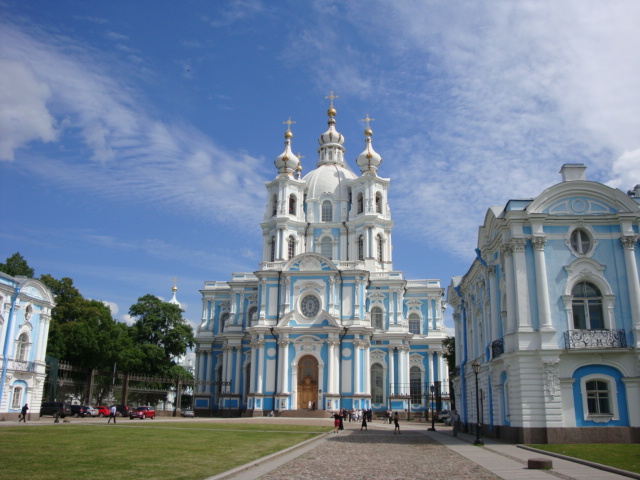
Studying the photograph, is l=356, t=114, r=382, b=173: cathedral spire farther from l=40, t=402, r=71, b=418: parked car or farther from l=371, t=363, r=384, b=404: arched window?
l=40, t=402, r=71, b=418: parked car

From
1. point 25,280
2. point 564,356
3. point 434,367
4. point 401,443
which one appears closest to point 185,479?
point 401,443

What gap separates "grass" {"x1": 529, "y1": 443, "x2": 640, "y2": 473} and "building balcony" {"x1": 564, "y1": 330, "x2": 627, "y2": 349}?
3573mm

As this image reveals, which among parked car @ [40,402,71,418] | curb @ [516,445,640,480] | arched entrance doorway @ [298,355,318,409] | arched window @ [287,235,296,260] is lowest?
curb @ [516,445,640,480]

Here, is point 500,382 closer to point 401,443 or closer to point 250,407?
point 401,443

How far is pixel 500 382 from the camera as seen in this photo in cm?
2539

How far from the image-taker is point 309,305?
49.9 m

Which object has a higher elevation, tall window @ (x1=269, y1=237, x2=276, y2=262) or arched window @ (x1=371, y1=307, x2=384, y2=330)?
tall window @ (x1=269, y1=237, x2=276, y2=262)

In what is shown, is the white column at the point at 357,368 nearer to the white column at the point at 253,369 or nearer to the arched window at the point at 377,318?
the arched window at the point at 377,318

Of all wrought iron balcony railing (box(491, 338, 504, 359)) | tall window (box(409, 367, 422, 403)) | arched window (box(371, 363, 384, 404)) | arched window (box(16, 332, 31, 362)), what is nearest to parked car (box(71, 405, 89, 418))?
arched window (box(16, 332, 31, 362))

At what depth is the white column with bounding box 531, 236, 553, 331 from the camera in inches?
912

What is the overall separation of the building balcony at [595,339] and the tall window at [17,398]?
28841 millimetres

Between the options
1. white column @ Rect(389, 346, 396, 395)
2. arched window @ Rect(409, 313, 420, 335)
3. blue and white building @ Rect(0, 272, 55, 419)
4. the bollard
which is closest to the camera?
the bollard

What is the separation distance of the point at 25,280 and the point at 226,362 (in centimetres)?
2310

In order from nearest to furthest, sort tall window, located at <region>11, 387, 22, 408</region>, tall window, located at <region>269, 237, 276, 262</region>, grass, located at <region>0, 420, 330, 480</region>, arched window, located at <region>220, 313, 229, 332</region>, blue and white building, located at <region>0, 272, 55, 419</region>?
grass, located at <region>0, 420, 330, 480</region>
blue and white building, located at <region>0, 272, 55, 419</region>
tall window, located at <region>11, 387, 22, 408</region>
tall window, located at <region>269, 237, 276, 262</region>
arched window, located at <region>220, 313, 229, 332</region>
